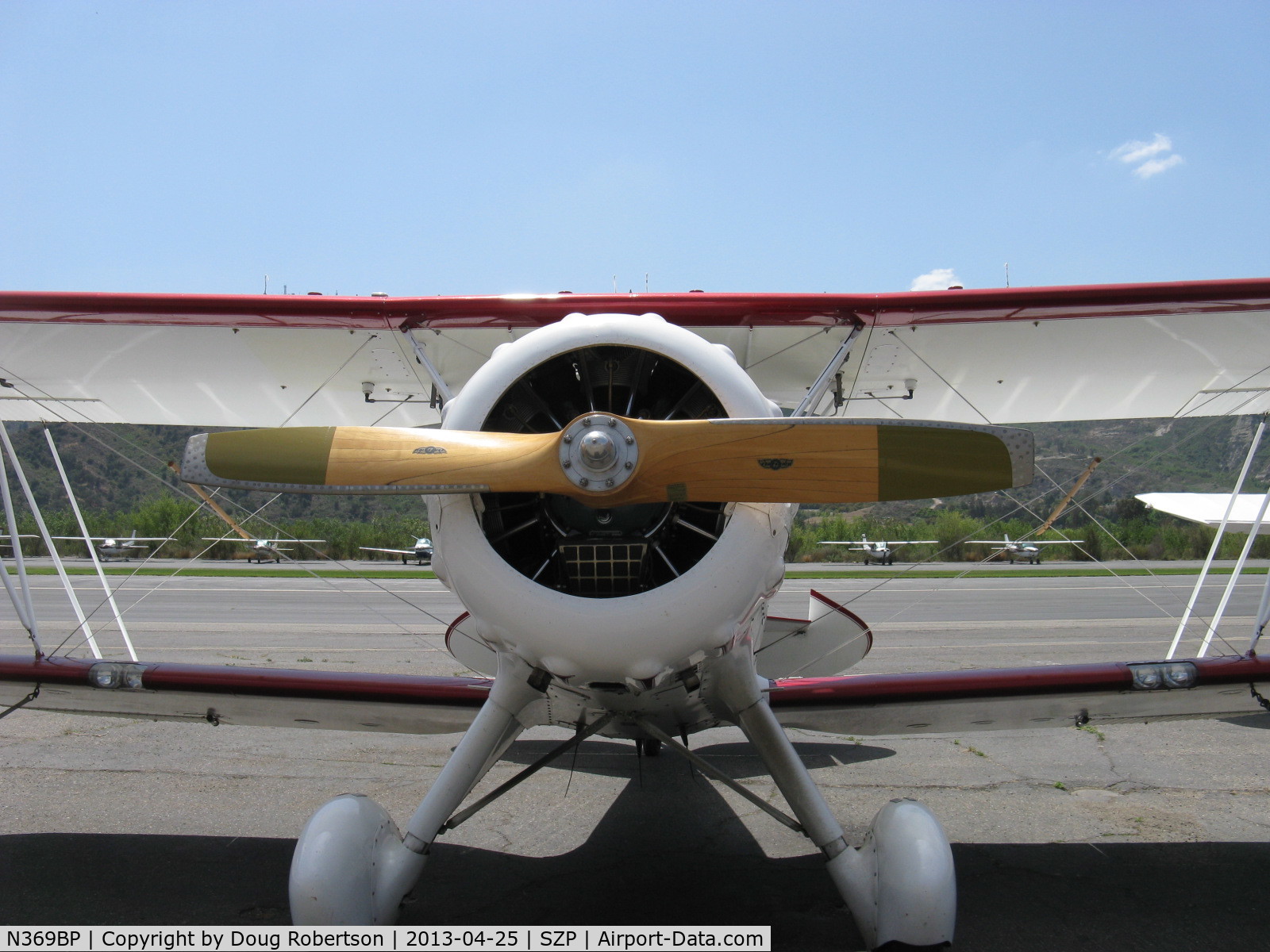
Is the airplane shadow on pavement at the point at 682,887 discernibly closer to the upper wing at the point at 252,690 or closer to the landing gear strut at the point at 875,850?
the landing gear strut at the point at 875,850

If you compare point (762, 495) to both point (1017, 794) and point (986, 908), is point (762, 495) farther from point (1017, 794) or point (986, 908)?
point (1017, 794)

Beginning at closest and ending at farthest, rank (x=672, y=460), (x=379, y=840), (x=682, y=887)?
(x=672, y=460) < (x=379, y=840) < (x=682, y=887)

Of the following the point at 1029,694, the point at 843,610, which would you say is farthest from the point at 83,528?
the point at 1029,694

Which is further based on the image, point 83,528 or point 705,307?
point 83,528

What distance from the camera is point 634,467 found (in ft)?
8.43

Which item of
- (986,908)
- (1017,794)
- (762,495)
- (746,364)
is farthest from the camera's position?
(1017,794)

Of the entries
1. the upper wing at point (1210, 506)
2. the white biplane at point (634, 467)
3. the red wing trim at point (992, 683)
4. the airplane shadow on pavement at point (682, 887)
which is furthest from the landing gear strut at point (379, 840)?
the upper wing at point (1210, 506)

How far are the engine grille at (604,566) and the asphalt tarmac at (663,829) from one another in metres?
1.54

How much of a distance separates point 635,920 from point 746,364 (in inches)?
116

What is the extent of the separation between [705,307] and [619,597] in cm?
189

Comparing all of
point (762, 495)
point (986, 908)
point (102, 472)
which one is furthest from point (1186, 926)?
point (102, 472)

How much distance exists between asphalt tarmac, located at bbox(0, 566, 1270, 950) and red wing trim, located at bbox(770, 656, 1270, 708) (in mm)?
853

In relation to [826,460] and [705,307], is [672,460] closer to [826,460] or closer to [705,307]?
[826,460]

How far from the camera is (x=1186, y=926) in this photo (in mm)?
3500
